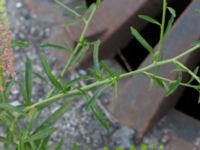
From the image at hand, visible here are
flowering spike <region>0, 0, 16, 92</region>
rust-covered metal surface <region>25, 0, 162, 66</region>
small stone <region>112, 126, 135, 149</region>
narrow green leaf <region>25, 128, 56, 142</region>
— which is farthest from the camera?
rust-covered metal surface <region>25, 0, 162, 66</region>

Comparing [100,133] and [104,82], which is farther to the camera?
[100,133]

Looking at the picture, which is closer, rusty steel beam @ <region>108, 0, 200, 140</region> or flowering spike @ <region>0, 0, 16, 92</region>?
flowering spike @ <region>0, 0, 16, 92</region>

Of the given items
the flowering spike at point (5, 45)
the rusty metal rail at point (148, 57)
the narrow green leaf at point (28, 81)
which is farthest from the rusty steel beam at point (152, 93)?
the flowering spike at point (5, 45)

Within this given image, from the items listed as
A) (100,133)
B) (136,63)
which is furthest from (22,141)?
(136,63)

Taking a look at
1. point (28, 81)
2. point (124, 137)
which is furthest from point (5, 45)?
point (124, 137)

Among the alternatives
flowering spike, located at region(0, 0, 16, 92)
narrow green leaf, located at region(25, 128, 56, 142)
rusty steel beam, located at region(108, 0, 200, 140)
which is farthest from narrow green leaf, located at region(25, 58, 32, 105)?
rusty steel beam, located at region(108, 0, 200, 140)

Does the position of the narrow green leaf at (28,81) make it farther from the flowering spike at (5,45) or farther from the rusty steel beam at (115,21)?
the rusty steel beam at (115,21)

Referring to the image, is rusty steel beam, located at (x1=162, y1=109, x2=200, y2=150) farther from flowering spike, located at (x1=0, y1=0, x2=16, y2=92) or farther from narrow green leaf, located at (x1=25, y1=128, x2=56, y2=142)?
flowering spike, located at (x1=0, y1=0, x2=16, y2=92)

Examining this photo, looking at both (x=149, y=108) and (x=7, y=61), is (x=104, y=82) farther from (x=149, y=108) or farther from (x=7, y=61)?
(x=149, y=108)
